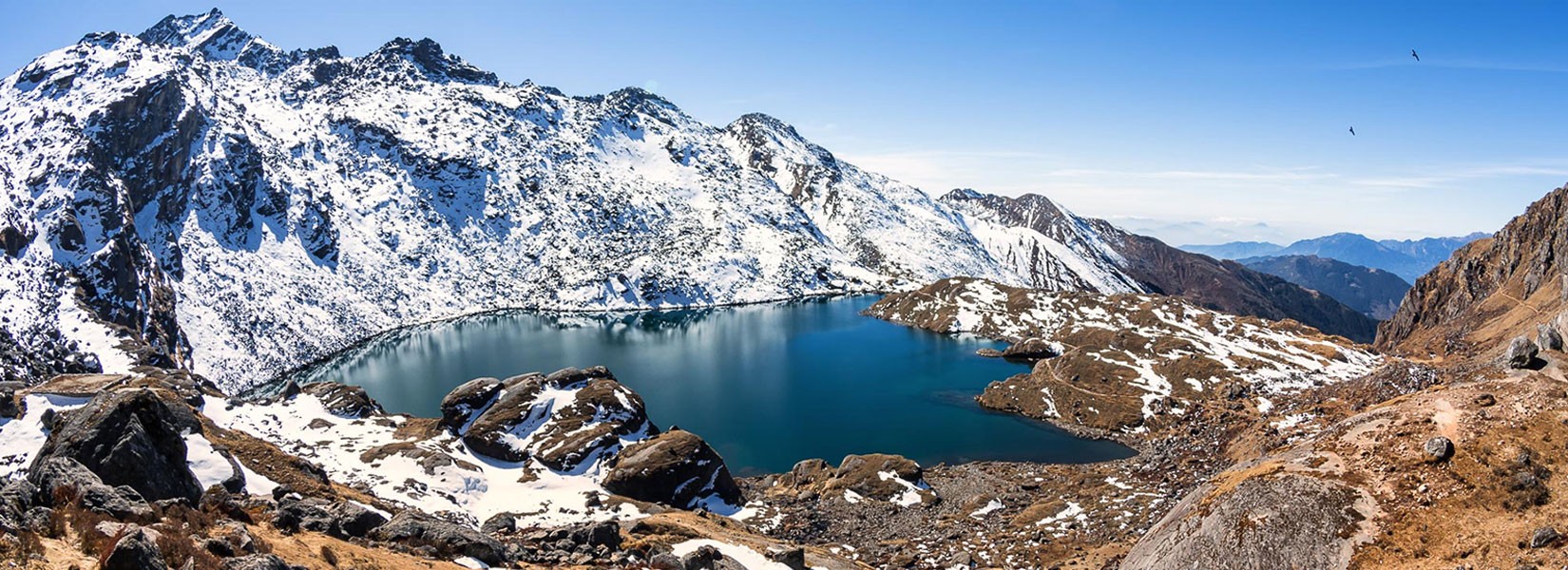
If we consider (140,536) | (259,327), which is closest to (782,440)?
(140,536)

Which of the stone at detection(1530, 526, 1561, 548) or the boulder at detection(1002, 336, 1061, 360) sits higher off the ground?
the stone at detection(1530, 526, 1561, 548)

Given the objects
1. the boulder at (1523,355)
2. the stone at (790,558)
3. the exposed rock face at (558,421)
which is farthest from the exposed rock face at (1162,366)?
the stone at (790,558)

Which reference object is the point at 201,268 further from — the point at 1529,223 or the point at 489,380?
the point at 1529,223

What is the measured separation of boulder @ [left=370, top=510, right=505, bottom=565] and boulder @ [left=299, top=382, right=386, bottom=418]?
52.4 metres

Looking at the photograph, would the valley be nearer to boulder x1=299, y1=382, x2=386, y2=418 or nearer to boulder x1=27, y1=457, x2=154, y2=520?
boulder x1=27, y1=457, x2=154, y2=520

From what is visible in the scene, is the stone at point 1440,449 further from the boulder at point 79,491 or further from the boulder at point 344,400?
the boulder at point 344,400

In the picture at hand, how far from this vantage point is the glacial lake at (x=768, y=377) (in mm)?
89375

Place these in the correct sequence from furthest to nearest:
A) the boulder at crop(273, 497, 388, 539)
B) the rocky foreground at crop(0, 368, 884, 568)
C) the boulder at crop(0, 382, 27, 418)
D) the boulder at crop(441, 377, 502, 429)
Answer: the boulder at crop(441, 377, 502, 429) → the boulder at crop(0, 382, 27, 418) → the boulder at crop(273, 497, 388, 539) → the rocky foreground at crop(0, 368, 884, 568)

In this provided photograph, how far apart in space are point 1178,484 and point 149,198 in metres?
207

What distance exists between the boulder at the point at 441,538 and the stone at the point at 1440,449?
44.3 m

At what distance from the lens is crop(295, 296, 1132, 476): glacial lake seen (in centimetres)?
8938

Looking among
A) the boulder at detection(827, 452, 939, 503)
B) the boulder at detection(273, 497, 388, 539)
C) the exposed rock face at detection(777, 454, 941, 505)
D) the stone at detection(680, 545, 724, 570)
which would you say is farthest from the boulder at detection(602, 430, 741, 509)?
the boulder at detection(273, 497, 388, 539)

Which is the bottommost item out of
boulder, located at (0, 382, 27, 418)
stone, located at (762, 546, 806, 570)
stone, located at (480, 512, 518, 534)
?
stone, located at (480, 512, 518, 534)

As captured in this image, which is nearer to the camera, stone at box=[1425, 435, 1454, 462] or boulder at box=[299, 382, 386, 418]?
stone at box=[1425, 435, 1454, 462]
